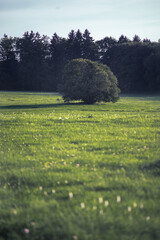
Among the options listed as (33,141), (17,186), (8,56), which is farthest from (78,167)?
(8,56)

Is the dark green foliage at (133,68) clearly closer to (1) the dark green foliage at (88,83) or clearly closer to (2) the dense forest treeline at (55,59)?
(2) the dense forest treeline at (55,59)

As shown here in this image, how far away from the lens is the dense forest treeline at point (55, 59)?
82.8 meters

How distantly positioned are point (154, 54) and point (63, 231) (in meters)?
79.5

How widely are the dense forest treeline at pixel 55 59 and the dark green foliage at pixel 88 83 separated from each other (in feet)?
153

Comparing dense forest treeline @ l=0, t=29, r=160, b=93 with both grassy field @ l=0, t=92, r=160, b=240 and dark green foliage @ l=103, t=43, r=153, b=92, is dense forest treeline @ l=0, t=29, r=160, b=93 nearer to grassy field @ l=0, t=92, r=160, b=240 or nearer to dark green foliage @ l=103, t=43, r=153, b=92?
dark green foliage @ l=103, t=43, r=153, b=92

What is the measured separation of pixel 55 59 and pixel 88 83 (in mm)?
66146

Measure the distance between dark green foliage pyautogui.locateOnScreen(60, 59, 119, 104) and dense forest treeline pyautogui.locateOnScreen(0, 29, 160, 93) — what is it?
46776 millimetres

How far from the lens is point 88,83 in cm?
3481

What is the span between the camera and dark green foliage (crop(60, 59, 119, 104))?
1361 inches

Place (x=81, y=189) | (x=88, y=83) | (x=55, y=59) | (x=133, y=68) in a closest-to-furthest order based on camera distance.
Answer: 1. (x=81, y=189)
2. (x=88, y=83)
3. (x=133, y=68)
4. (x=55, y=59)

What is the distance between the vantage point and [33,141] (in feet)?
31.4

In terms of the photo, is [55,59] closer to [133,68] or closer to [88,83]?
[133,68]

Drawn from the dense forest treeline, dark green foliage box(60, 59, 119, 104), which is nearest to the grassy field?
dark green foliage box(60, 59, 119, 104)

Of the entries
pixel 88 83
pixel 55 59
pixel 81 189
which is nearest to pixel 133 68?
pixel 55 59
